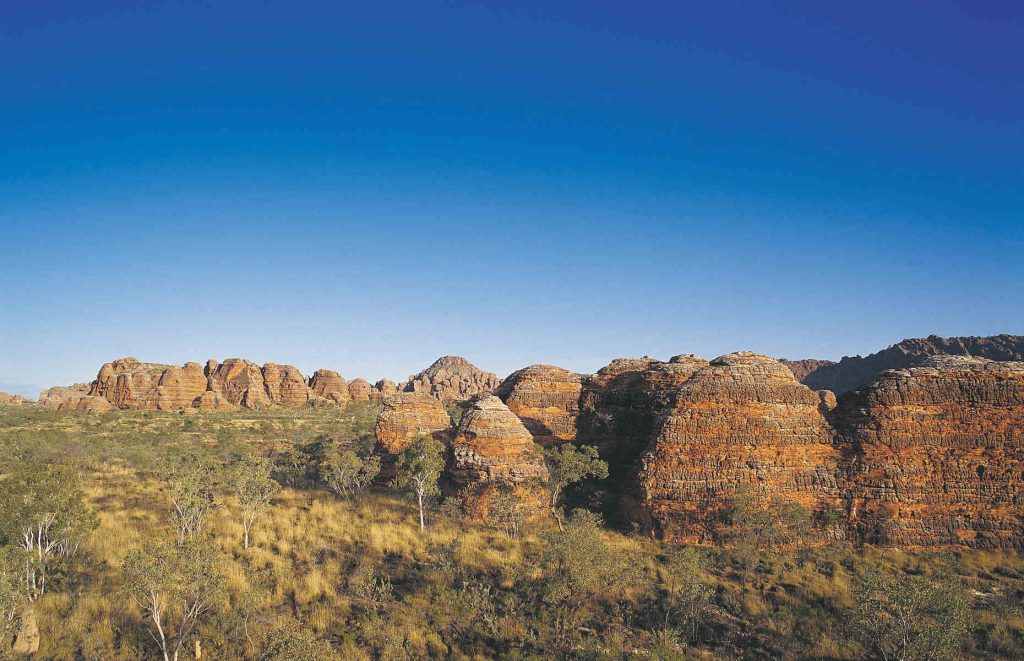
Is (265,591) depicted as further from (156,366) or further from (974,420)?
(156,366)

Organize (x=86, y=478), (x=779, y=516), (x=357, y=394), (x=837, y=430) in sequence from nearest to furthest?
(x=779, y=516)
(x=837, y=430)
(x=86, y=478)
(x=357, y=394)

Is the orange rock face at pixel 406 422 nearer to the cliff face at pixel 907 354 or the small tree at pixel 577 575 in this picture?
the small tree at pixel 577 575

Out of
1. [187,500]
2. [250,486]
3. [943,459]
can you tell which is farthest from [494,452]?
[943,459]

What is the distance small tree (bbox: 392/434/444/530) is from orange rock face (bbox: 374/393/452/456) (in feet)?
13.4

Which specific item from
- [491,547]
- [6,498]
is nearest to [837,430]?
[491,547]

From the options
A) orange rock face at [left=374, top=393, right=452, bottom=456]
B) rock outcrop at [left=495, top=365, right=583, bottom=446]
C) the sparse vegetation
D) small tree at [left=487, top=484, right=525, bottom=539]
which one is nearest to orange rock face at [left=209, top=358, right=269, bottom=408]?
orange rock face at [left=374, top=393, right=452, bottom=456]

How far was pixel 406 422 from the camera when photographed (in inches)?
1193

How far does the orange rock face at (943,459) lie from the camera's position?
20.9 m

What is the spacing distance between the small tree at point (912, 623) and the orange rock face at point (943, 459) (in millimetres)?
7868

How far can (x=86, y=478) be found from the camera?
2886cm

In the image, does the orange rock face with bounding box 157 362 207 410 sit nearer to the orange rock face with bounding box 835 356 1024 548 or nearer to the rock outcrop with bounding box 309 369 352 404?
the rock outcrop with bounding box 309 369 352 404

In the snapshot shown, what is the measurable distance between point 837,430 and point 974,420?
5.22 metres

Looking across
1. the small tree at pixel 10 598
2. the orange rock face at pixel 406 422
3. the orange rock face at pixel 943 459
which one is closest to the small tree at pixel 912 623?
the orange rock face at pixel 943 459

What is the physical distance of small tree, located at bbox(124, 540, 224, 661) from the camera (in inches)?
464
